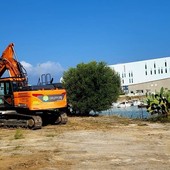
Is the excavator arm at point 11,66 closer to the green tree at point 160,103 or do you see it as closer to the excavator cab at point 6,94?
the excavator cab at point 6,94

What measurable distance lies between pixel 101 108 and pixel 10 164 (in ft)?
75.2

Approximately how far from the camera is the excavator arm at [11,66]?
23928mm

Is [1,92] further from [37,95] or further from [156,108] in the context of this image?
[156,108]

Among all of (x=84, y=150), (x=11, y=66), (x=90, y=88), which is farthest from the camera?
(x=90, y=88)

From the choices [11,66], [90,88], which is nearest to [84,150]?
[11,66]

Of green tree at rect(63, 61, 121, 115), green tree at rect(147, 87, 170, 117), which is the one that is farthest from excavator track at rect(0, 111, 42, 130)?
green tree at rect(63, 61, 121, 115)

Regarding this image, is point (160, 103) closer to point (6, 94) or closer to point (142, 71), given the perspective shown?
point (6, 94)

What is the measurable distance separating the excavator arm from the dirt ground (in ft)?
13.1

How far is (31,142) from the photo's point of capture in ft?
55.7

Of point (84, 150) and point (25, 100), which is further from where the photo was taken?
point (25, 100)

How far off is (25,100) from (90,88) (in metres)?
12.9

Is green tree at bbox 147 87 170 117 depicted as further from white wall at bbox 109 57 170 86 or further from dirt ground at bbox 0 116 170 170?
white wall at bbox 109 57 170 86

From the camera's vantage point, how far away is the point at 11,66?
2472 cm

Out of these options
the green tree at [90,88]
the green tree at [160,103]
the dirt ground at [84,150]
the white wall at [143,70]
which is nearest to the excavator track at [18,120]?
the dirt ground at [84,150]
